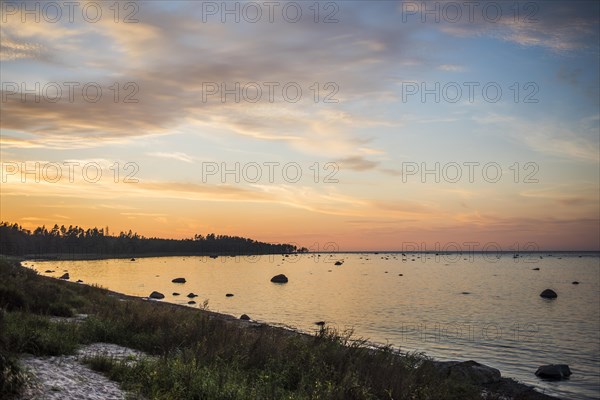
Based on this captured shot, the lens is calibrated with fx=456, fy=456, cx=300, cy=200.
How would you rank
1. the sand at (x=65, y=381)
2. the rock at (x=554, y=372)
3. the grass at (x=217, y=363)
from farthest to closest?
the rock at (x=554, y=372) < the grass at (x=217, y=363) < the sand at (x=65, y=381)

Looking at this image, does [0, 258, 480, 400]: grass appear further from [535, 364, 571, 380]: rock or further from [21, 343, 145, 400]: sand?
[535, 364, 571, 380]: rock

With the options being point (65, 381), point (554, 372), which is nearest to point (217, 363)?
point (65, 381)

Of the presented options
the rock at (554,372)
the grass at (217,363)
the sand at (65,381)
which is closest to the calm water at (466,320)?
the rock at (554,372)

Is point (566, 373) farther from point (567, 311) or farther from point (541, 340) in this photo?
point (567, 311)

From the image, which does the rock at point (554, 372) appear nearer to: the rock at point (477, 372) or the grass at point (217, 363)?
the rock at point (477, 372)

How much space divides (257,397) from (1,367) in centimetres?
500

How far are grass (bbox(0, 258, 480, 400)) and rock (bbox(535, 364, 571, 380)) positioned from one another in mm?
13147

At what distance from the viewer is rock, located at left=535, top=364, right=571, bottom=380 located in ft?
84.7

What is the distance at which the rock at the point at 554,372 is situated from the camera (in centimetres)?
2582

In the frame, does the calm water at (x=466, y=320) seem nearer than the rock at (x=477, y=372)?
No

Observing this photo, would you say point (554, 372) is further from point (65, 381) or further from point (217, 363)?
point (65, 381)

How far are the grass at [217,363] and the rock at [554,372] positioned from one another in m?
13.1

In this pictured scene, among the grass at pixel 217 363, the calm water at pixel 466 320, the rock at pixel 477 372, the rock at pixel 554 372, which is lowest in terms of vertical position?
the calm water at pixel 466 320

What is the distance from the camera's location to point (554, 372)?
25.9 meters
